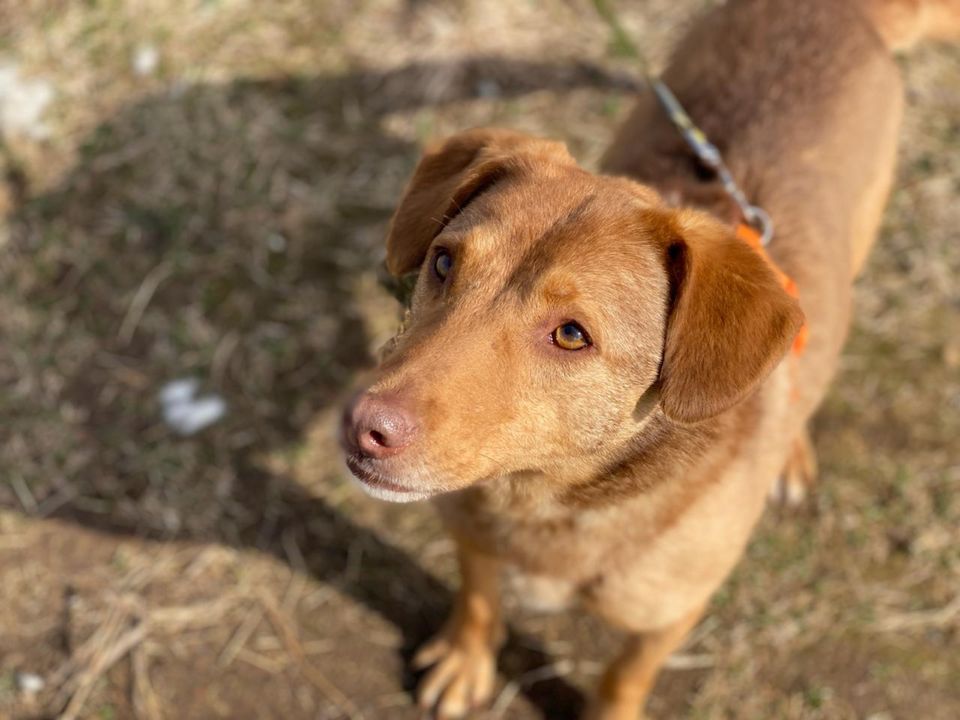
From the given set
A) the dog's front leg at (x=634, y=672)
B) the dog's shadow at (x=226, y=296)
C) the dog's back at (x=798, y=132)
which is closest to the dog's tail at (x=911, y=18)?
the dog's back at (x=798, y=132)

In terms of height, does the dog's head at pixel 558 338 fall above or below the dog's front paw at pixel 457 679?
above

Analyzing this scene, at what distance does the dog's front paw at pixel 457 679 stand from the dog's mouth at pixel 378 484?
166 cm

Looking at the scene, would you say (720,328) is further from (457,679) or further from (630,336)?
(457,679)

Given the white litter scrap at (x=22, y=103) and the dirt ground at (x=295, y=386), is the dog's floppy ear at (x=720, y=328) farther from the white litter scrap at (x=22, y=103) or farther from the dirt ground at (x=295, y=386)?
the white litter scrap at (x=22, y=103)

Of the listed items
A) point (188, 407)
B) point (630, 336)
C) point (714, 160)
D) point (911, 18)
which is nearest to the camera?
point (630, 336)

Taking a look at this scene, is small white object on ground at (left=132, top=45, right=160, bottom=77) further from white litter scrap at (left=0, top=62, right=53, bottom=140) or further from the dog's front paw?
the dog's front paw

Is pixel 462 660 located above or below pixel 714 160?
below

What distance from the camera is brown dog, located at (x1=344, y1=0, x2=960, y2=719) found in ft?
7.88

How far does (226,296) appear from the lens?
507 centimetres

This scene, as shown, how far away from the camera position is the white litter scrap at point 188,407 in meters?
4.66

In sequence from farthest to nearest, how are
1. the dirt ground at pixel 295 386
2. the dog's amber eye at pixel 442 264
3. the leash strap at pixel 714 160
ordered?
the dirt ground at pixel 295 386 < the leash strap at pixel 714 160 < the dog's amber eye at pixel 442 264

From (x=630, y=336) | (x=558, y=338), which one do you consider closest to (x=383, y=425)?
(x=558, y=338)

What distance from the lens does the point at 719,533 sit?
3.06 metres

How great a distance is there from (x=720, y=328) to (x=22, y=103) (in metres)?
4.84
